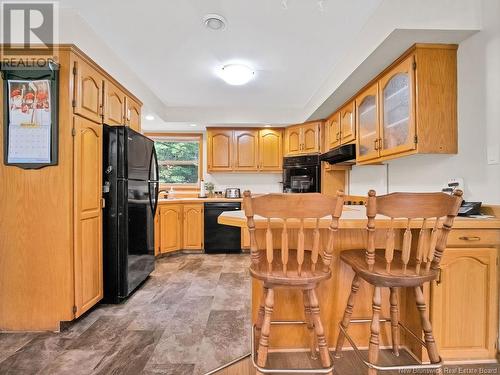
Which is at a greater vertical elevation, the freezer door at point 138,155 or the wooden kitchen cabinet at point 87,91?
the wooden kitchen cabinet at point 87,91

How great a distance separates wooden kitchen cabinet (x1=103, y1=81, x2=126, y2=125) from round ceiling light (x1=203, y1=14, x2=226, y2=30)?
1.10 meters

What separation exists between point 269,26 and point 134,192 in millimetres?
1931

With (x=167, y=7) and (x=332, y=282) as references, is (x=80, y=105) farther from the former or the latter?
(x=332, y=282)

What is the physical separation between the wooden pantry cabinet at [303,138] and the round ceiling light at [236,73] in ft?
4.88

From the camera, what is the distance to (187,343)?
5.70ft

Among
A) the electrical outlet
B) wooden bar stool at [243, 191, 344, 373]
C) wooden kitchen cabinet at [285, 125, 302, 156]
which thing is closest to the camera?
wooden bar stool at [243, 191, 344, 373]

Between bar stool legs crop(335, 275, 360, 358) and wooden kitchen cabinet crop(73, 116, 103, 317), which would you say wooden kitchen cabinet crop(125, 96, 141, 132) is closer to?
wooden kitchen cabinet crop(73, 116, 103, 317)

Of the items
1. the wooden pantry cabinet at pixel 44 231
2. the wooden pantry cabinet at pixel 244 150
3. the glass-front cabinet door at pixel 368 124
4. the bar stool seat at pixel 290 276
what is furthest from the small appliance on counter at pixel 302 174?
the wooden pantry cabinet at pixel 44 231

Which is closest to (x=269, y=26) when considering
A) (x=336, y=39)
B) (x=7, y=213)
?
(x=336, y=39)

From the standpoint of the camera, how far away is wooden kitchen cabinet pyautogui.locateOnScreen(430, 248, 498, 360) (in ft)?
4.94

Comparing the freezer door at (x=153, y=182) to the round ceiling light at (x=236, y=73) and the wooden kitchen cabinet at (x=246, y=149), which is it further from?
the wooden kitchen cabinet at (x=246, y=149)

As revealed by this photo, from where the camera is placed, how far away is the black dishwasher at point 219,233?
162 inches

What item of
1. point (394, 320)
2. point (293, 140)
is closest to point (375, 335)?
point (394, 320)

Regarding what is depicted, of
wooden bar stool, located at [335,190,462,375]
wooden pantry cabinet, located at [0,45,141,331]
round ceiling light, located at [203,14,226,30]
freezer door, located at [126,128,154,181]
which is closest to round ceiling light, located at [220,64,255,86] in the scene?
round ceiling light, located at [203,14,226,30]
